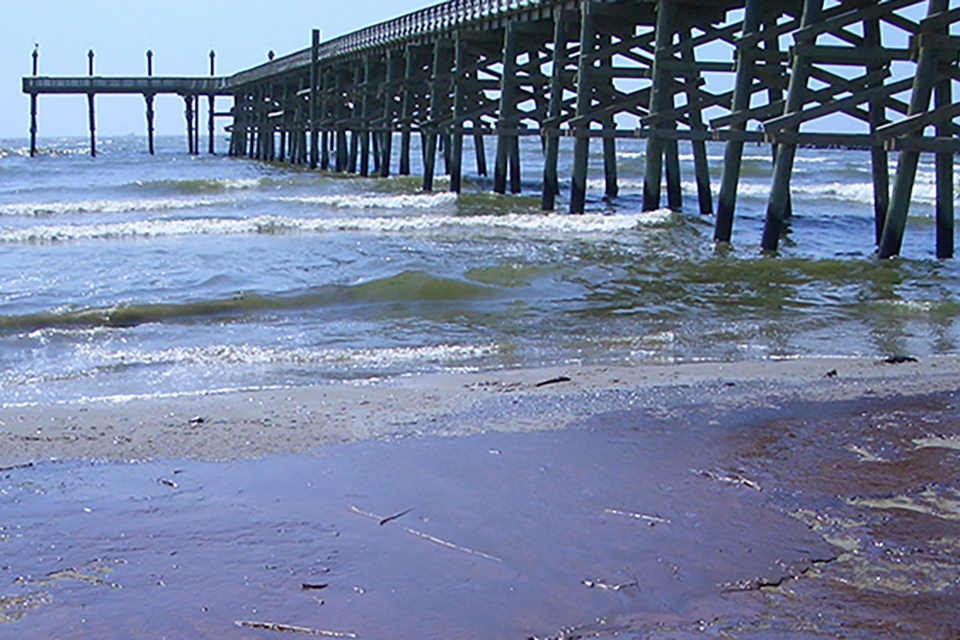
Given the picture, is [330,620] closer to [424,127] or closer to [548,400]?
[548,400]

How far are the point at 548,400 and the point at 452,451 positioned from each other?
1.14 m

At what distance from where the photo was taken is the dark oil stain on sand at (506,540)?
9.30 feet

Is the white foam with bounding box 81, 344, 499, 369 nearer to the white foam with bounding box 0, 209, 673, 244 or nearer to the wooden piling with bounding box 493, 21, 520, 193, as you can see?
the white foam with bounding box 0, 209, 673, 244

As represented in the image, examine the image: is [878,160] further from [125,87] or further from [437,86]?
[125,87]

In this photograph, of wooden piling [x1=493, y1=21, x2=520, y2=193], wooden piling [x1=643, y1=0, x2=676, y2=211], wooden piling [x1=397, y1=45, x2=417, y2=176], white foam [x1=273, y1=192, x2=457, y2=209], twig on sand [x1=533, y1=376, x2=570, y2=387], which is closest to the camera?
twig on sand [x1=533, y1=376, x2=570, y2=387]

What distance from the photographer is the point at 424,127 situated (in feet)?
74.3

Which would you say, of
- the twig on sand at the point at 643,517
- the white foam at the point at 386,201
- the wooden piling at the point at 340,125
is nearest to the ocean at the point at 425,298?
the white foam at the point at 386,201

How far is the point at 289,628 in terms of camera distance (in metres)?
2.78

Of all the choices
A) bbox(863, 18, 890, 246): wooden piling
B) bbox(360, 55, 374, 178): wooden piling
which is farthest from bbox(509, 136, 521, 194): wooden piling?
bbox(863, 18, 890, 246): wooden piling

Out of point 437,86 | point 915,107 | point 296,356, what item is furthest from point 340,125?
point 296,356

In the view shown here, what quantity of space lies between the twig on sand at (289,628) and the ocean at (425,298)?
11.6 ft

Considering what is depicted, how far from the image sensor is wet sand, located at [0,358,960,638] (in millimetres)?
2863

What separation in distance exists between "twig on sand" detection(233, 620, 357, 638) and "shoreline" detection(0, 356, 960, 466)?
5.23 ft

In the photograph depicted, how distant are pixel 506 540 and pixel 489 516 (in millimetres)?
227
